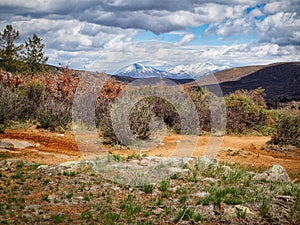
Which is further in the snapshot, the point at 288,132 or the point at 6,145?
the point at 288,132

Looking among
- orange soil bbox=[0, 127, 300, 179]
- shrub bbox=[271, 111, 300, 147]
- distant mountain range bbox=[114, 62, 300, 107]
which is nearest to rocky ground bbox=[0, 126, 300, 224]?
orange soil bbox=[0, 127, 300, 179]

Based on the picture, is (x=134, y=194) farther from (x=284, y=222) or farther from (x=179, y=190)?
(x=284, y=222)

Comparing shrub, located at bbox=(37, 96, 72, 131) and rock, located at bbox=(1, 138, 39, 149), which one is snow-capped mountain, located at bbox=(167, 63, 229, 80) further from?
shrub, located at bbox=(37, 96, 72, 131)

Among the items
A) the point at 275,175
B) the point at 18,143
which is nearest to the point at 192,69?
the point at 275,175

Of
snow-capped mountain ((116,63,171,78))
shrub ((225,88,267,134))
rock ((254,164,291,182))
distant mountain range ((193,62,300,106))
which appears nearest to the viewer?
rock ((254,164,291,182))

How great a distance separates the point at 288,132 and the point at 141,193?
9129mm

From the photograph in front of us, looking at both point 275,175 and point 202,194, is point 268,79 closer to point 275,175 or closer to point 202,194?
point 275,175

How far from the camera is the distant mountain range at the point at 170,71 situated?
1012 centimetres

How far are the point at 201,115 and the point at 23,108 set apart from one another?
28.4 feet

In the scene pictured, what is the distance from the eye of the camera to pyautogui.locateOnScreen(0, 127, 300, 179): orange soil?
993 cm

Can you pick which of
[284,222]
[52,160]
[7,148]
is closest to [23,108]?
[7,148]

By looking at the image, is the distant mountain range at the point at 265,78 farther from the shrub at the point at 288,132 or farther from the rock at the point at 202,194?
the rock at the point at 202,194

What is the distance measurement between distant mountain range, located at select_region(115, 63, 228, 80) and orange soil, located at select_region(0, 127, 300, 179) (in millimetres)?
2719

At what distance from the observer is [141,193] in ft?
21.4
